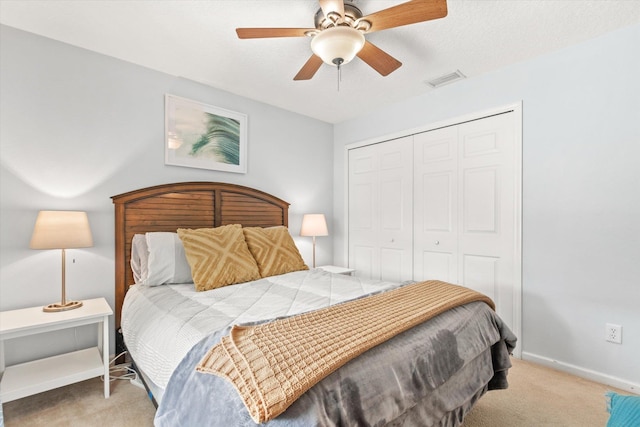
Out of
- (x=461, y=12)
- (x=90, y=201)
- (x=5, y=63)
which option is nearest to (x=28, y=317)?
(x=90, y=201)

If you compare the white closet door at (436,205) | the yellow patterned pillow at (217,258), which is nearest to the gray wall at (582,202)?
the white closet door at (436,205)

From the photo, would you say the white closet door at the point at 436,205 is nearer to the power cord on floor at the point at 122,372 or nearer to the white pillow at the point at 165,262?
the white pillow at the point at 165,262

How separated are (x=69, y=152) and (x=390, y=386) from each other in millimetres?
2657

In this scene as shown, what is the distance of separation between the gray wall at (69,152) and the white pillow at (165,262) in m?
0.45

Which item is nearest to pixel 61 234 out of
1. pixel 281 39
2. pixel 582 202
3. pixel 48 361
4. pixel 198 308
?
pixel 48 361

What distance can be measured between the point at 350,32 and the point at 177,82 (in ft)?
6.02

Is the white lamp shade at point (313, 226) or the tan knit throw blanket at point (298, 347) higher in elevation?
the white lamp shade at point (313, 226)

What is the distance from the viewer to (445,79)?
9.47ft

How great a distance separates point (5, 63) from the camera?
2.07 meters

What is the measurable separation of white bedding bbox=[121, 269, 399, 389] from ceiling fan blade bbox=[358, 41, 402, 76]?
1.52 meters

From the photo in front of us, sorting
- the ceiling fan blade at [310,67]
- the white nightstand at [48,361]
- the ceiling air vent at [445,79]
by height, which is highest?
the ceiling air vent at [445,79]

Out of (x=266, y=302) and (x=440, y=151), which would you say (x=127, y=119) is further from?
(x=440, y=151)

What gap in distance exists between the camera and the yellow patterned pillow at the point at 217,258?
215cm

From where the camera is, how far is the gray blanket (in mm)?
904
